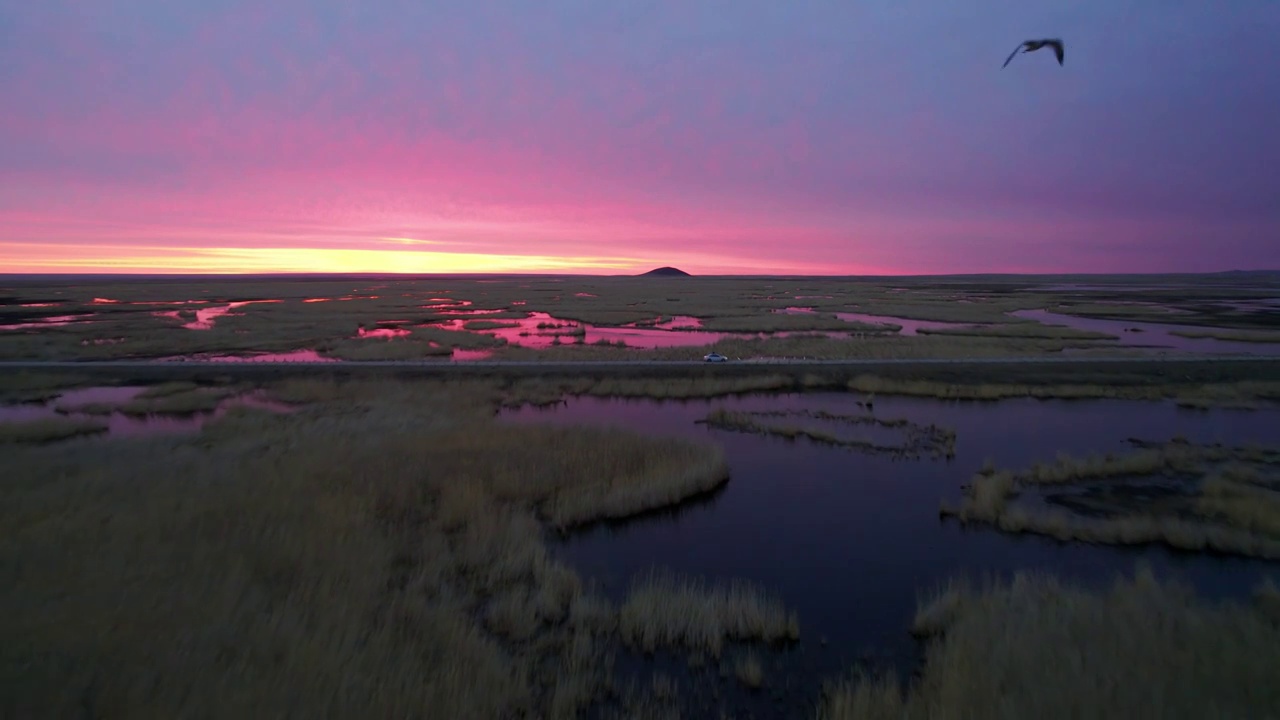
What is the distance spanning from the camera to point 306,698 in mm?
5109

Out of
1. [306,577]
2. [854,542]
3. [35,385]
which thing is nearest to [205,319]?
[35,385]

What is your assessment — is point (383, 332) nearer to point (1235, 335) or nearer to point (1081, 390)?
point (1081, 390)

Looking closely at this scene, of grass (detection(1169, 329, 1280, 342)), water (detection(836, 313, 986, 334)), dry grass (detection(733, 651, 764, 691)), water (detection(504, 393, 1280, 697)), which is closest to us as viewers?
dry grass (detection(733, 651, 764, 691))

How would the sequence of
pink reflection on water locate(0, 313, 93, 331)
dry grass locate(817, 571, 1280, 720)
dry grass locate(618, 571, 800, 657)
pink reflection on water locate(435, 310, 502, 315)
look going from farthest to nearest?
pink reflection on water locate(435, 310, 502, 315), pink reflection on water locate(0, 313, 93, 331), dry grass locate(618, 571, 800, 657), dry grass locate(817, 571, 1280, 720)

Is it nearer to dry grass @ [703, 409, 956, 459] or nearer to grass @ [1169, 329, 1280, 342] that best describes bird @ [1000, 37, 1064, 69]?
dry grass @ [703, 409, 956, 459]

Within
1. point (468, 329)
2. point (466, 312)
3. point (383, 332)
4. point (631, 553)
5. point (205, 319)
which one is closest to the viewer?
point (631, 553)

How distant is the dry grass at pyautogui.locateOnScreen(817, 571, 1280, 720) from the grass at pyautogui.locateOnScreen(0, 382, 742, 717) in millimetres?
3012

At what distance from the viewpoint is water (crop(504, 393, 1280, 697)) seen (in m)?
7.78

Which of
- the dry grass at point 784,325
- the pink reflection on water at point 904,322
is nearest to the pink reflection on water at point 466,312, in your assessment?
the dry grass at point 784,325

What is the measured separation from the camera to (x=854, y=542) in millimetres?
9906

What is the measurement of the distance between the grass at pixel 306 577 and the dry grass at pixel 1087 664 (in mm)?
3012

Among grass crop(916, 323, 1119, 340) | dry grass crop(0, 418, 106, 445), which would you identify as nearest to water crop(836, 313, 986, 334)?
grass crop(916, 323, 1119, 340)

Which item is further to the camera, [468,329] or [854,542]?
[468,329]

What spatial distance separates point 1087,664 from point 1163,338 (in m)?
35.0
